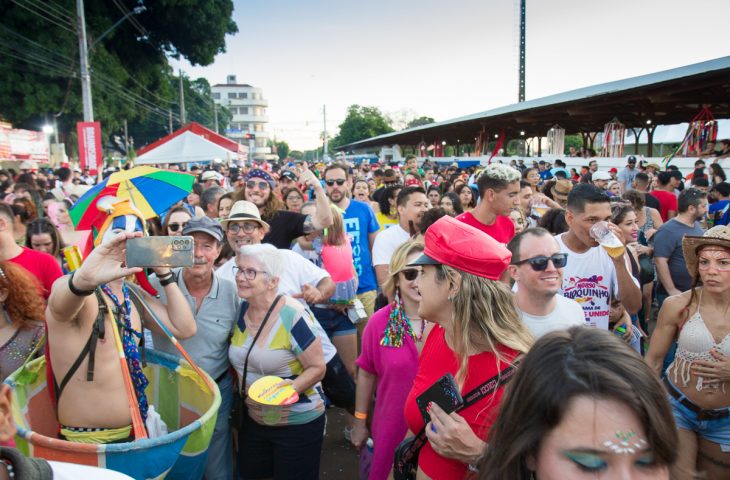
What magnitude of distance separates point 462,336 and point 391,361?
78 cm

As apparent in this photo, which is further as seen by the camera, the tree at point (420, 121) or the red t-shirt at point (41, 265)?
the tree at point (420, 121)

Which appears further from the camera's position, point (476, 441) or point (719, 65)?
point (719, 65)

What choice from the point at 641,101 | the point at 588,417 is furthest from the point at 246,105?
the point at 588,417

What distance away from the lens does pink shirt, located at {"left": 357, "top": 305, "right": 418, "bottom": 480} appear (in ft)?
8.63

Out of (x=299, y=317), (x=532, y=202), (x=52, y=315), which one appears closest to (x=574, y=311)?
(x=299, y=317)

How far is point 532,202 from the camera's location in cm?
711

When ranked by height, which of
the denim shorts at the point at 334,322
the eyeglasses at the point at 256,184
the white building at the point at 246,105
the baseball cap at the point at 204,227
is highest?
the white building at the point at 246,105

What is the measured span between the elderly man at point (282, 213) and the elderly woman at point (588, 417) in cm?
334

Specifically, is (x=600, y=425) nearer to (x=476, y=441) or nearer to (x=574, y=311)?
(x=476, y=441)

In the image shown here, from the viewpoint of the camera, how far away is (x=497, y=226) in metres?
4.64

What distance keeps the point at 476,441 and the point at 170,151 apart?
16.8m

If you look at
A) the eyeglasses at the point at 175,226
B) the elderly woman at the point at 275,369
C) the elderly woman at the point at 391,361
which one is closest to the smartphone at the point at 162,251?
the elderly woman at the point at 275,369

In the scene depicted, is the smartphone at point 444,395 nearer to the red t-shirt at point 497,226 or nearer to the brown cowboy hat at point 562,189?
the red t-shirt at point 497,226

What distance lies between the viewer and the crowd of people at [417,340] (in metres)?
1.35
